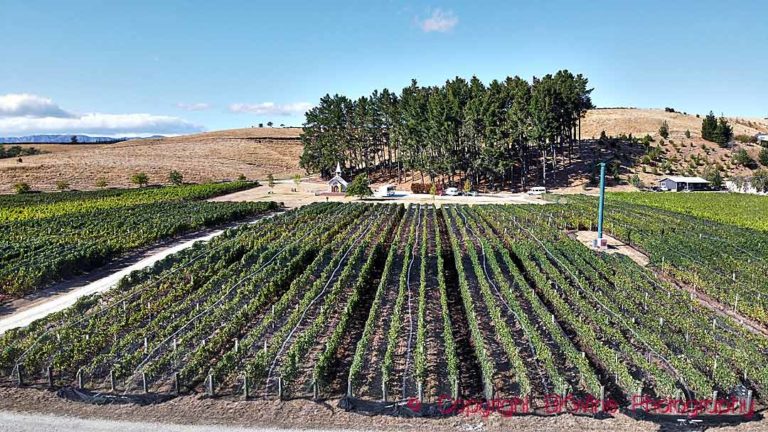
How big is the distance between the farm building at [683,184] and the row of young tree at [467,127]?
43.7 ft

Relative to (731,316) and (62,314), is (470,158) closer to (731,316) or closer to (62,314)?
(731,316)

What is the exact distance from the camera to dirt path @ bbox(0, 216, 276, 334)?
60.1 ft

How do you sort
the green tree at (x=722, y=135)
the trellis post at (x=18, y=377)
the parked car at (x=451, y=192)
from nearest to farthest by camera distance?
the trellis post at (x=18, y=377) < the parked car at (x=451, y=192) < the green tree at (x=722, y=135)

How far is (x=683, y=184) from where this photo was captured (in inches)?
2472

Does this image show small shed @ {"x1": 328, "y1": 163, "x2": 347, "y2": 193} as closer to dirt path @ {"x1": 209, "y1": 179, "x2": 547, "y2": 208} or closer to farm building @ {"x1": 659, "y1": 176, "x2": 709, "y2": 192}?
dirt path @ {"x1": 209, "y1": 179, "x2": 547, "y2": 208}

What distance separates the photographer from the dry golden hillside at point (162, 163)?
2958 inches

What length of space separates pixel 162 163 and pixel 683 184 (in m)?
82.7

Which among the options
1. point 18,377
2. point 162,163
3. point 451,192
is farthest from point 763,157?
point 162,163

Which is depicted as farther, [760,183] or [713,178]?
[713,178]

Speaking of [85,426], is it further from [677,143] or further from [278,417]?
[677,143]

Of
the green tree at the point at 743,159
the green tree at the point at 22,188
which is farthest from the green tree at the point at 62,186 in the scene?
the green tree at the point at 743,159

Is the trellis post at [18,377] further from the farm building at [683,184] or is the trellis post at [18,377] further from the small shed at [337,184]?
the farm building at [683,184]

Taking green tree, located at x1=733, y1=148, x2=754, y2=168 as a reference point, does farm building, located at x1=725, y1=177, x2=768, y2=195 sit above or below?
below

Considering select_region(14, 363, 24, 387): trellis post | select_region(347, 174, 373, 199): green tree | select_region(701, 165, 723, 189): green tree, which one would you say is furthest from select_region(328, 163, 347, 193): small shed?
select_region(14, 363, 24, 387): trellis post
